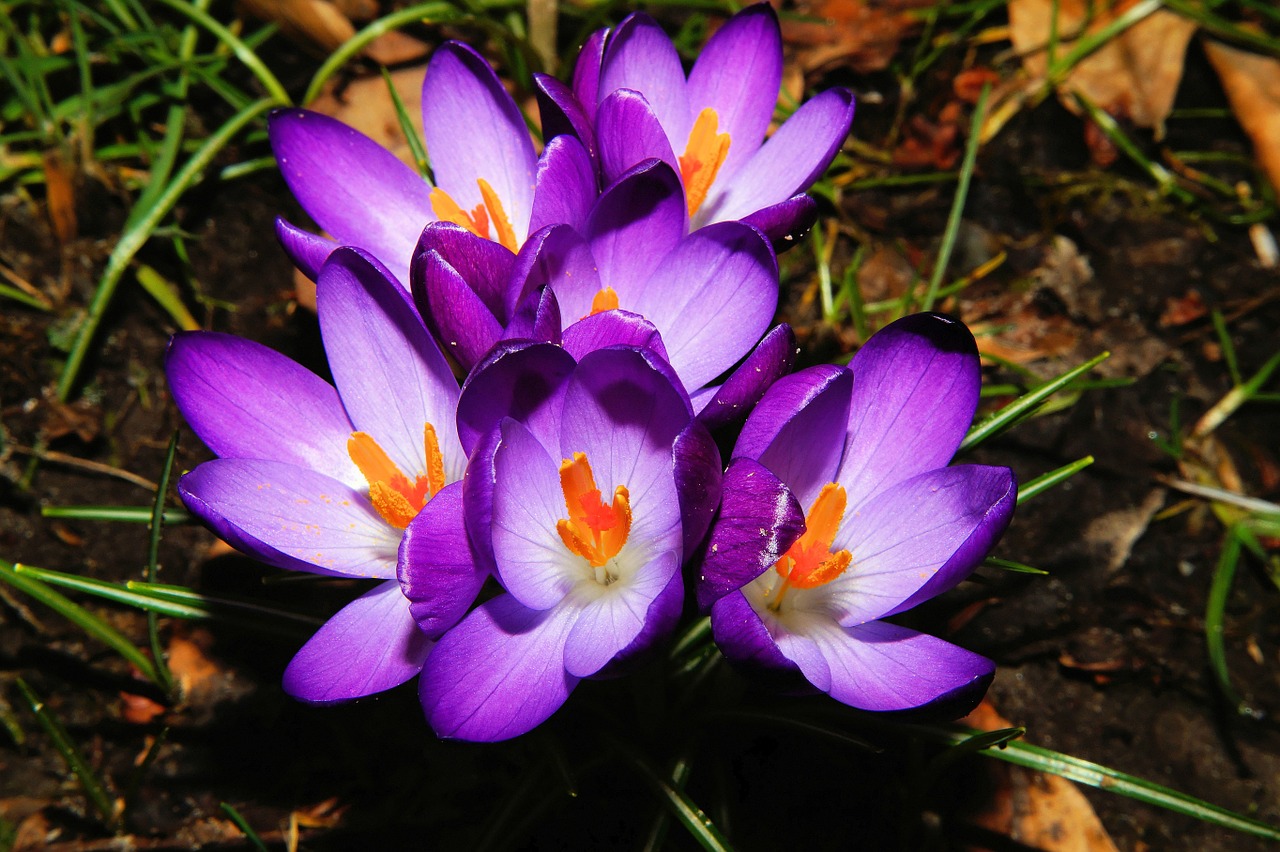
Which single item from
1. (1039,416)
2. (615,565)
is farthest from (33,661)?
(1039,416)

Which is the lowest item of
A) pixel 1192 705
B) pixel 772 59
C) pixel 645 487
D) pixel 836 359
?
pixel 1192 705

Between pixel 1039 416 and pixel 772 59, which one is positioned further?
pixel 1039 416

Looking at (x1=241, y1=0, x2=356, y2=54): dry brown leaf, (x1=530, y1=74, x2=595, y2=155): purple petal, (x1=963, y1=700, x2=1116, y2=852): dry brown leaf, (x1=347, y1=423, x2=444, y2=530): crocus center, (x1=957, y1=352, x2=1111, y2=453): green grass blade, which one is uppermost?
(x1=241, y1=0, x2=356, y2=54): dry brown leaf

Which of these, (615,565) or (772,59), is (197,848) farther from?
(772,59)

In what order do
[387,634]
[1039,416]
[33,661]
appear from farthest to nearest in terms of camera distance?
[1039,416] → [33,661] → [387,634]

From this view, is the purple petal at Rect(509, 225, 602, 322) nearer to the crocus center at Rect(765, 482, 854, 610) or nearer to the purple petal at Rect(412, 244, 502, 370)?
the purple petal at Rect(412, 244, 502, 370)

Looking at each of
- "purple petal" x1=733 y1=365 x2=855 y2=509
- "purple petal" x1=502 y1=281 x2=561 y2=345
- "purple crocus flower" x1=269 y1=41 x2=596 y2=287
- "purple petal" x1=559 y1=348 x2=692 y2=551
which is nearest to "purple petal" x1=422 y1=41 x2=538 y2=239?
"purple crocus flower" x1=269 y1=41 x2=596 y2=287
